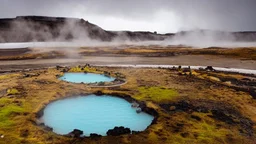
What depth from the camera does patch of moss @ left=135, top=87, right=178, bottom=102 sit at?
1778cm

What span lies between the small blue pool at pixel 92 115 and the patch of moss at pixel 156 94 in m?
1.44

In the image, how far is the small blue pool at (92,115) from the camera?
528 inches

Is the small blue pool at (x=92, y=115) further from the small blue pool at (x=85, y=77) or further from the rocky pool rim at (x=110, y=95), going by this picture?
→ the small blue pool at (x=85, y=77)

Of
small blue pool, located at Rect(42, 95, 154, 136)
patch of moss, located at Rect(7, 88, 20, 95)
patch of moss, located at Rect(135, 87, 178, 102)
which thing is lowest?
small blue pool, located at Rect(42, 95, 154, 136)

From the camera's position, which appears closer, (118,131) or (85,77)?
(118,131)

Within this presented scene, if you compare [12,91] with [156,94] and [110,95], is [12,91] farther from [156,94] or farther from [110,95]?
[156,94]

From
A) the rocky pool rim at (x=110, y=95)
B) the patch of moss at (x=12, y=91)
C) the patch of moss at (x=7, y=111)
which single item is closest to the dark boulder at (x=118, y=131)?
the rocky pool rim at (x=110, y=95)

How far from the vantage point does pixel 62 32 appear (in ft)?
357

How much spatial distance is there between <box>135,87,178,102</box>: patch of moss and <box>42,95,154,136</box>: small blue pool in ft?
4.73

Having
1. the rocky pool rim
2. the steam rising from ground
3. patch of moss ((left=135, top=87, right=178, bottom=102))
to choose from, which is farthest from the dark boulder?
the steam rising from ground

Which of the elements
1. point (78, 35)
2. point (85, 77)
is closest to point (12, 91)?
point (85, 77)

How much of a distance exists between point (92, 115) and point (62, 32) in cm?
9844

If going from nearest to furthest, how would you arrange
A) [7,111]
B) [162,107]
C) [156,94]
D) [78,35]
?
1. [7,111]
2. [162,107]
3. [156,94]
4. [78,35]

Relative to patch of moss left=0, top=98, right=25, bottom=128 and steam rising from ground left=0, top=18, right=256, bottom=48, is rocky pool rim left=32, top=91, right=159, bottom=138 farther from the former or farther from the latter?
steam rising from ground left=0, top=18, right=256, bottom=48
